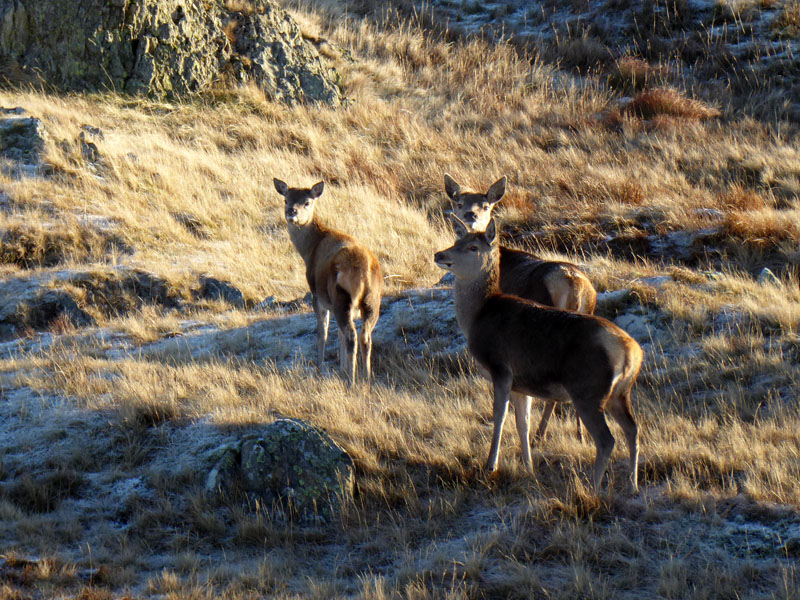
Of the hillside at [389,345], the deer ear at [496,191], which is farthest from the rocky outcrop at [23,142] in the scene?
the deer ear at [496,191]

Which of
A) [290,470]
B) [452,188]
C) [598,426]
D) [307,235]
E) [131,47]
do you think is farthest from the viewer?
[131,47]

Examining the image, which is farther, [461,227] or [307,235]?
[307,235]

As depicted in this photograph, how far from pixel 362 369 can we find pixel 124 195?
7.37m

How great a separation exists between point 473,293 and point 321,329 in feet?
10.5

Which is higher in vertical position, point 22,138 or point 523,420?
point 523,420

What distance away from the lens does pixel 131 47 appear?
64.5 feet

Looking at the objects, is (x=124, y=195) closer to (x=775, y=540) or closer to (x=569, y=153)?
(x=569, y=153)

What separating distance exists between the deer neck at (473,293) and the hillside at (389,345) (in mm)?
1126

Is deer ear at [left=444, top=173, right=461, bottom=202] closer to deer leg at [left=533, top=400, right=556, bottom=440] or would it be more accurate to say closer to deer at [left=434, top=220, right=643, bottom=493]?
deer at [left=434, top=220, right=643, bottom=493]

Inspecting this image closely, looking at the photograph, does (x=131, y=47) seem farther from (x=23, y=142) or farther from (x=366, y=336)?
(x=366, y=336)

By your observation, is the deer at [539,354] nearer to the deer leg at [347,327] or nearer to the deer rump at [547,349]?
the deer rump at [547,349]

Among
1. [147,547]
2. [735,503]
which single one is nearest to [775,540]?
[735,503]

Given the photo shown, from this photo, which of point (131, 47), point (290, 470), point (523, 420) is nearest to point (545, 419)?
point (523, 420)

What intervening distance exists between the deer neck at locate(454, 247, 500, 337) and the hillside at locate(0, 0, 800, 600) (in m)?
1.13
